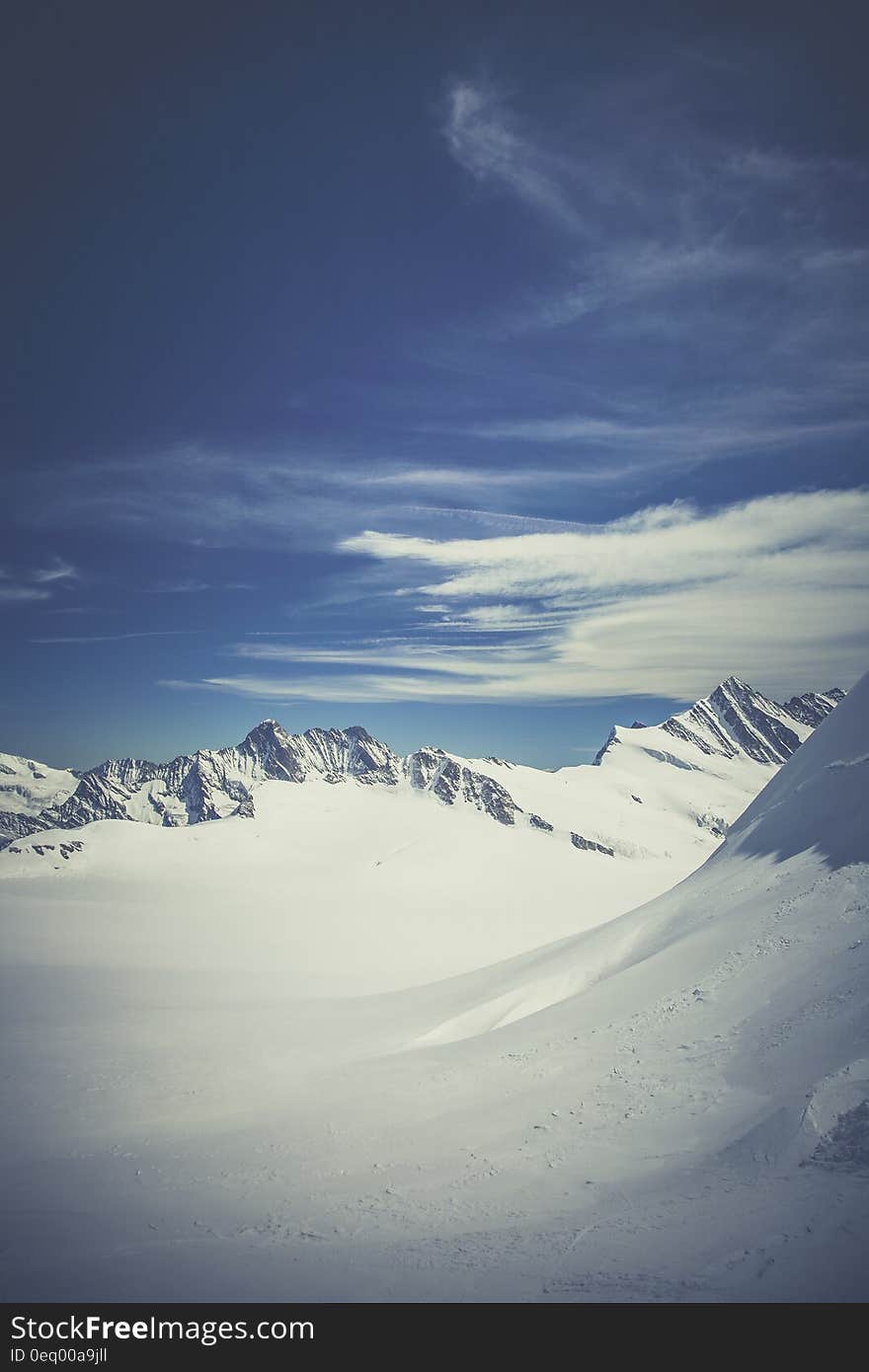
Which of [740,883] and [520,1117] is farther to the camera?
[740,883]

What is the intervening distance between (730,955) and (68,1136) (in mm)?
29289

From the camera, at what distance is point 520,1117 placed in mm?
19969

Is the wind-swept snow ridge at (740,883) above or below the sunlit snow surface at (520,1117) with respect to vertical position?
above

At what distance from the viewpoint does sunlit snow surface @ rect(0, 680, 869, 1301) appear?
12.4 m

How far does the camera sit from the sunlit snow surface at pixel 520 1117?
12.4 meters

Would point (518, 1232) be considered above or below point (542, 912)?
below

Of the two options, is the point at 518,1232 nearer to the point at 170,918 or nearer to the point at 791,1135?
the point at 791,1135

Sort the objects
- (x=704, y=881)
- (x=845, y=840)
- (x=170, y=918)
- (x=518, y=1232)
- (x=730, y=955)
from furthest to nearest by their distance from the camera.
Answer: (x=170, y=918) < (x=704, y=881) < (x=845, y=840) < (x=730, y=955) < (x=518, y=1232)

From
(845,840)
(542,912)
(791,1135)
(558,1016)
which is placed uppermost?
(542,912)

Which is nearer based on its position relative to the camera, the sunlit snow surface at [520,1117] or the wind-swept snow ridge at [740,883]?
the sunlit snow surface at [520,1117]

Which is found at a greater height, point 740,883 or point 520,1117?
point 740,883
